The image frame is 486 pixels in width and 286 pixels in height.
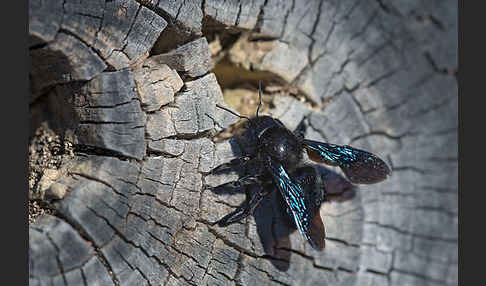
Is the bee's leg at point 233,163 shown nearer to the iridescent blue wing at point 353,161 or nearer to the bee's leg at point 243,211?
the bee's leg at point 243,211

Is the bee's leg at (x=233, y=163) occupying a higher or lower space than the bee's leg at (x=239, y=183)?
higher

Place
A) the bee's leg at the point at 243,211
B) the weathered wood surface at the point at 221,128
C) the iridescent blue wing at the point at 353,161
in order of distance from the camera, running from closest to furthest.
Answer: the weathered wood surface at the point at 221,128
the bee's leg at the point at 243,211
the iridescent blue wing at the point at 353,161

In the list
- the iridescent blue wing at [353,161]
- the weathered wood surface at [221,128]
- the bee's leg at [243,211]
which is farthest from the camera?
the iridescent blue wing at [353,161]

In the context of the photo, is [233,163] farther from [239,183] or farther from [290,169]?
[290,169]

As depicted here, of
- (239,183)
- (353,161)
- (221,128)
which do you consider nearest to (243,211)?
(239,183)

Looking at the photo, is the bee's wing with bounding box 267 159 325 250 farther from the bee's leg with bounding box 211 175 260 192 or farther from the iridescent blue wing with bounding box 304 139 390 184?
the iridescent blue wing with bounding box 304 139 390 184

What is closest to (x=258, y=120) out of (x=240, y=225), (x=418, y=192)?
(x=240, y=225)

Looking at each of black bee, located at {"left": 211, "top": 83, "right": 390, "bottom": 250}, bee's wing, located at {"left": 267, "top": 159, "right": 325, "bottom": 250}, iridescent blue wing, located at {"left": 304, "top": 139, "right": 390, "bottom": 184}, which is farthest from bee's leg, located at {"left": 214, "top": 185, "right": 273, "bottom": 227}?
iridescent blue wing, located at {"left": 304, "top": 139, "right": 390, "bottom": 184}

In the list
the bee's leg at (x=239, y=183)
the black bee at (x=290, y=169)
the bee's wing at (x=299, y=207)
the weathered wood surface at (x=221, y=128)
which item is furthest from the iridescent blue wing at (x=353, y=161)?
Answer: the bee's leg at (x=239, y=183)
